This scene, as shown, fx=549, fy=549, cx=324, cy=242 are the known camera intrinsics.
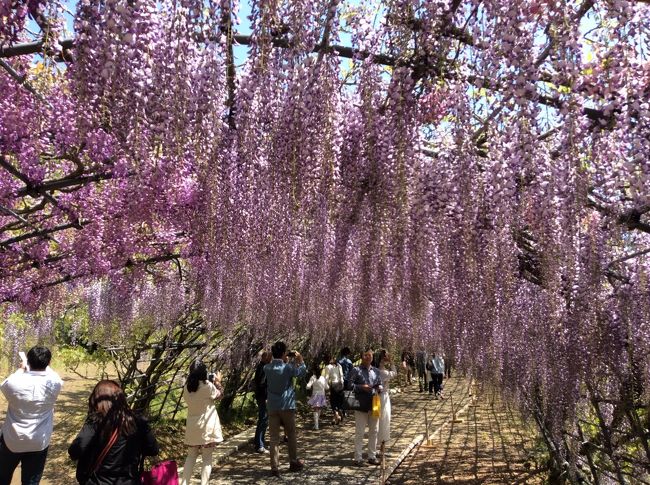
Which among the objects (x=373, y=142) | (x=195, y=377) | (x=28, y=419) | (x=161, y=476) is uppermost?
(x=373, y=142)

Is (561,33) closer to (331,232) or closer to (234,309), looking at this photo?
(331,232)

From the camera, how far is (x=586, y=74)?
8.36 ft

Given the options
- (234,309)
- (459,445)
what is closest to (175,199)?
(234,309)

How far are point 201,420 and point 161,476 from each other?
2242 mm

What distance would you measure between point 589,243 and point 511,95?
2.11 m

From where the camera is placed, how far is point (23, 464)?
3.97 metres

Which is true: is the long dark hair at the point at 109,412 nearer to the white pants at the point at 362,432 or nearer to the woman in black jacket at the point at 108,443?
the woman in black jacket at the point at 108,443

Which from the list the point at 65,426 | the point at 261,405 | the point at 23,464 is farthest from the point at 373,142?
the point at 65,426

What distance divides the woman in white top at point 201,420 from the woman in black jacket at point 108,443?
2200mm

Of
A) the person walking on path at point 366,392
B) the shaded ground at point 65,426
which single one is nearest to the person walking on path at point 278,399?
the person walking on path at point 366,392

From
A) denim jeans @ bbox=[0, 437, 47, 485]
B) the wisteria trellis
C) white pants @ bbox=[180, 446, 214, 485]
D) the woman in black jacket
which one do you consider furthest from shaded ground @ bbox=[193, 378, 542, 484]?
the woman in black jacket

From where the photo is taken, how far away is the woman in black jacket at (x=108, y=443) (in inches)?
119

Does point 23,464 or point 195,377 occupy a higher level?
point 195,377

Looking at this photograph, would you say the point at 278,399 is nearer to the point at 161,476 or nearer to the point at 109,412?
the point at 161,476
